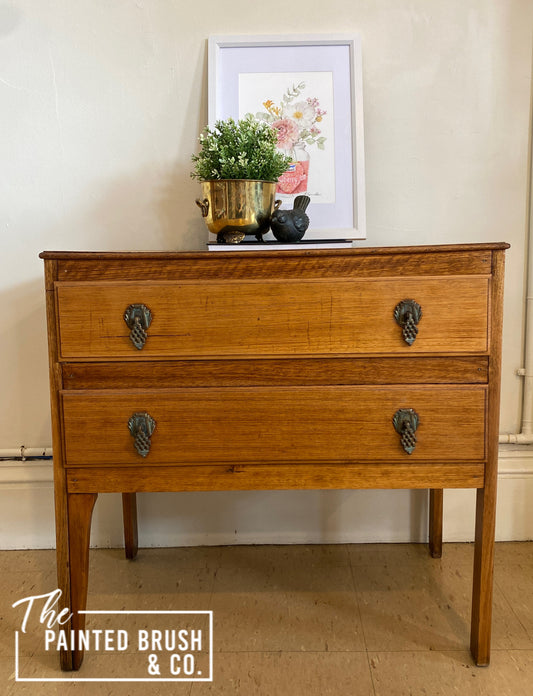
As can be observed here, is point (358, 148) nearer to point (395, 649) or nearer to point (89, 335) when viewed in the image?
point (89, 335)

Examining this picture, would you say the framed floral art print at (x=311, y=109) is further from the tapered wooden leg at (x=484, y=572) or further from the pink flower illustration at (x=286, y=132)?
the tapered wooden leg at (x=484, y=572)

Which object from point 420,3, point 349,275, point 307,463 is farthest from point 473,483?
point 420,3

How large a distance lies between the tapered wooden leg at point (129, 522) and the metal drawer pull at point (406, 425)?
37.4 inches

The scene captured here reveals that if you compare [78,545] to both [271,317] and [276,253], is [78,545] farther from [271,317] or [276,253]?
[276,253]

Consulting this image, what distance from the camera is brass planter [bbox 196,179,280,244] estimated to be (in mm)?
1538

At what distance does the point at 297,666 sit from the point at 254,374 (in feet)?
2.30

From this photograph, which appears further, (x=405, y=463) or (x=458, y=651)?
(x=458, y=651)

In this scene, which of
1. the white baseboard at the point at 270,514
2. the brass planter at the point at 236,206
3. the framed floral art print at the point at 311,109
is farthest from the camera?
the white baseboard at the point at 270,514

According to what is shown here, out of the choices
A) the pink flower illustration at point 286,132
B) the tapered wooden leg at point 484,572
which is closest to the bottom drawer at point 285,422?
the tapered wooden leg at point 484,572

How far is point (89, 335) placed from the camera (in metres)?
1.43

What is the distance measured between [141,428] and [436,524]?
3.45ft

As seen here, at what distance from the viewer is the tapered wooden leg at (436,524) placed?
1989 millimetres

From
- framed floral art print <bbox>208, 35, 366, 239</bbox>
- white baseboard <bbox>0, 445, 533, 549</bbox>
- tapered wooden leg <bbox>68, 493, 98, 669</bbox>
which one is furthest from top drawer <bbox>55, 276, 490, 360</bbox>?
white baseboard <bbox>0, 445, 533, 549</bbox>

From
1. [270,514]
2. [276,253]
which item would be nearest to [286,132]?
[276,253]
